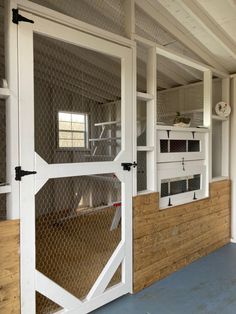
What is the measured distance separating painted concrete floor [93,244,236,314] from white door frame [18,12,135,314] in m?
0.15

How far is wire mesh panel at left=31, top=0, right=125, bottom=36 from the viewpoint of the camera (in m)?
2.29

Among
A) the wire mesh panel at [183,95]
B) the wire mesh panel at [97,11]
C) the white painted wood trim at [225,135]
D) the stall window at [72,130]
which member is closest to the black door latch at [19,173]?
the stall window at [72,130]

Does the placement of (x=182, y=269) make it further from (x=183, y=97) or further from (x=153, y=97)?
(x=183, y=97)

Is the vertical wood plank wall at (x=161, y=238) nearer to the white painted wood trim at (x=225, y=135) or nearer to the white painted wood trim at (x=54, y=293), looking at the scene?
the white painted wood trim at (x=54, y=293)

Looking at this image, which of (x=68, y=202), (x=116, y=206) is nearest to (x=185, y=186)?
(x=116, y=206)

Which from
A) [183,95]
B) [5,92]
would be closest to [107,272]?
[5,92]

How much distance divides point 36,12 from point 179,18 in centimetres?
162

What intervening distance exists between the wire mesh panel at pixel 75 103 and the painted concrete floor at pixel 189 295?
52.8 inches

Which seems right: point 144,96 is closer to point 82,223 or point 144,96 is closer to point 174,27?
point 174,27

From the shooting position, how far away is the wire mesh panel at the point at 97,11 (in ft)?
7.52

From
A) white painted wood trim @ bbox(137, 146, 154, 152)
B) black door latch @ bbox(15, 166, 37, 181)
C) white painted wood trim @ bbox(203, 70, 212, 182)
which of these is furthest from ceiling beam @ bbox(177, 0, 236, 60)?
black door latch @ bbox(15, 166, 37, 181)

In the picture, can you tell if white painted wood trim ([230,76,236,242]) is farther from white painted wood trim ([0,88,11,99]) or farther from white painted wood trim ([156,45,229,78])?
white painted wood trim ([0,88,11,99])

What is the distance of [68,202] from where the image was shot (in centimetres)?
253

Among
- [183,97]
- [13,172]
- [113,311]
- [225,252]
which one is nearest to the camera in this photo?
[13,172]
